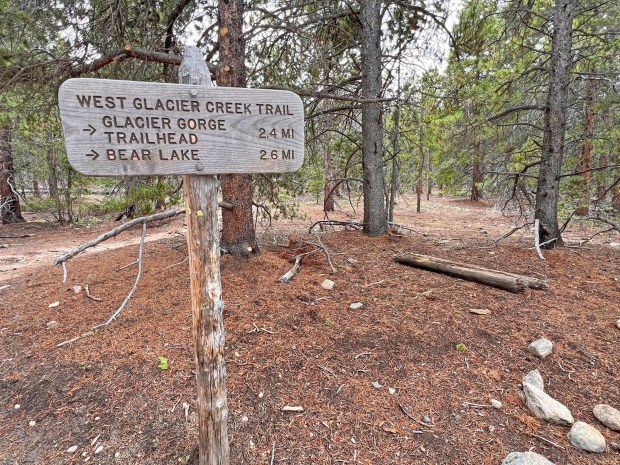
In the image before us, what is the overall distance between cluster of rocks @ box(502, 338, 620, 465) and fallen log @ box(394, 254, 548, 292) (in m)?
1.55

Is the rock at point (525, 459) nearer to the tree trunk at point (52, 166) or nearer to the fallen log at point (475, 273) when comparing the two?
the fallen log at point (475, 273)

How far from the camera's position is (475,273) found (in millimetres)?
4129

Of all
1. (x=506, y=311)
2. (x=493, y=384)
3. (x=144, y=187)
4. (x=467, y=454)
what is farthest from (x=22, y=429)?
(x=506, y=311)

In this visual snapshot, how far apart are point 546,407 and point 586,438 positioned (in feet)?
0.80

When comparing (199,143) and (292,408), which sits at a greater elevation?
(199,143)

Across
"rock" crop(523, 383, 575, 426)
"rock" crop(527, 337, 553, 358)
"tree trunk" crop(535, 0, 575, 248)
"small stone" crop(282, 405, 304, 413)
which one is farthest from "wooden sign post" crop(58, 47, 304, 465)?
"tree trunk" crop(535, 0, 575, 248)

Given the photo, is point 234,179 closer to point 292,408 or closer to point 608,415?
point 292,408

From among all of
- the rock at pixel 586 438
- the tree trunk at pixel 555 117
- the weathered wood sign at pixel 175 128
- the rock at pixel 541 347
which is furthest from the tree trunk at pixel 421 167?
the rock at pixel 586 438

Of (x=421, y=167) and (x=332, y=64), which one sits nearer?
(x=332, y=64)

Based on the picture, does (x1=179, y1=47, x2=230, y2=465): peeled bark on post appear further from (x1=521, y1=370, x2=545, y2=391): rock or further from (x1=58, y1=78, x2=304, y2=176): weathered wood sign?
(x1=521, y1=370, x2=545, y2=391): rock

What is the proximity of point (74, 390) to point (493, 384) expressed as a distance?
3455mm

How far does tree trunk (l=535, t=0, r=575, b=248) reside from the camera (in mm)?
4750

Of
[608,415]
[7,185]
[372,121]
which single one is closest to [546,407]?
[608,415]

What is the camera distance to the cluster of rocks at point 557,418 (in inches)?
74.3
